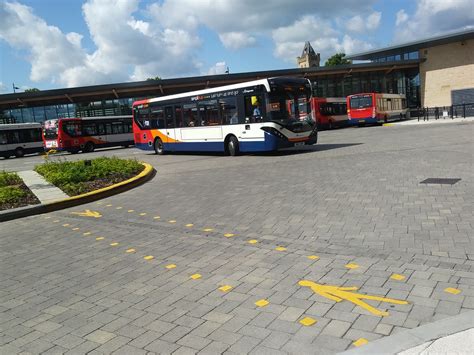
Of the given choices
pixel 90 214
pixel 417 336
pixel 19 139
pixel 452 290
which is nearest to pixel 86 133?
pixel 19 139

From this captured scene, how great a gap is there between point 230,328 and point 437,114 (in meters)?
45.5

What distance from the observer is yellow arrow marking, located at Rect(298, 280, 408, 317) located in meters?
3.90

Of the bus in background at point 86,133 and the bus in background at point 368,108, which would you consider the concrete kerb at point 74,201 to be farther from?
the bus in background at point 368,108

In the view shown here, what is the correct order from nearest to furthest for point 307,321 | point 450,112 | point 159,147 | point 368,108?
point 307,321
point 159,147
point 368,108
point 450,112

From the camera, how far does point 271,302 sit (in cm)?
415

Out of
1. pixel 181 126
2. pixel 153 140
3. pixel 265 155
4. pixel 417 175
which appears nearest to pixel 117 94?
pixel 153 140

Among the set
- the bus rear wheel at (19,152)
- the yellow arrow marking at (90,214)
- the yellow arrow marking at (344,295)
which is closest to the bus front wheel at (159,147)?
the yellow arrow marking at (90,214)

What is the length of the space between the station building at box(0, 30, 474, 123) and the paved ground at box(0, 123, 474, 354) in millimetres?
38687

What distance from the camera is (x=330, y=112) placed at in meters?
42.1

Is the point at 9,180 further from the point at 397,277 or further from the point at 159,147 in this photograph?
the point at 397,277

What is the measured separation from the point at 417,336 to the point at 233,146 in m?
16.3

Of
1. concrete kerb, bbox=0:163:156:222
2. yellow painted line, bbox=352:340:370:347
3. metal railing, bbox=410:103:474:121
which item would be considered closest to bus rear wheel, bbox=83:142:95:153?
concrete kerb, bbox=0:163:156:222

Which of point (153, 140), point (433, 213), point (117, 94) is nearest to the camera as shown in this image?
point (433, 213)

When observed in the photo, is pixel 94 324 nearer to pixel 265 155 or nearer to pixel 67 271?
pixel 67 271
